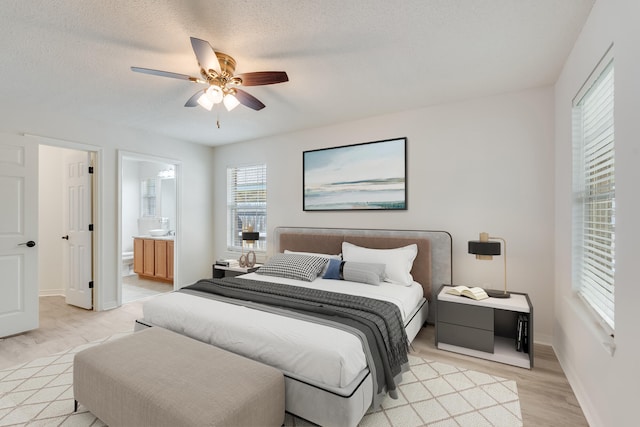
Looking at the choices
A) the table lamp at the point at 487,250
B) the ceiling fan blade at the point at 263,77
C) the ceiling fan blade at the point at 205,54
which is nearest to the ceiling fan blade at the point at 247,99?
the ceiling fan blade at the point at 263,77

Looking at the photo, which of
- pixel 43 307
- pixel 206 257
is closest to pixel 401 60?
pixel 206 257

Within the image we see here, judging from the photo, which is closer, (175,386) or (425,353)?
(175,386)

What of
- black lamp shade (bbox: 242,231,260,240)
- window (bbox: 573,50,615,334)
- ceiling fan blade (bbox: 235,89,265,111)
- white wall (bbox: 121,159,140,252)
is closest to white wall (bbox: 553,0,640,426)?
window (bbox: 573,50,615,334)

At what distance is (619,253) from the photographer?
4.96 ft

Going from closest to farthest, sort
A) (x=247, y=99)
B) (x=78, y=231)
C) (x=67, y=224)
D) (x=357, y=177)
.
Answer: (x=247, y=99), (x=357, y=177), (x=78, y=231), (x=67, y=224)

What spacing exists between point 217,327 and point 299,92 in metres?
2.34

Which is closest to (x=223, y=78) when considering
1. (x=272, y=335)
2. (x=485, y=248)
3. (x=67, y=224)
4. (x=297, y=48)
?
(x=297, y=48)

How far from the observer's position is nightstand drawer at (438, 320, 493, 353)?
272cm

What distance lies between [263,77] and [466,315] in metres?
2.69

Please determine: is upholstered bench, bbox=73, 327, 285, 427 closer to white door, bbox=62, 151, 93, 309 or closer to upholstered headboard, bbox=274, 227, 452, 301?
upholstered headboard, bbox=274, 227, 452, 301

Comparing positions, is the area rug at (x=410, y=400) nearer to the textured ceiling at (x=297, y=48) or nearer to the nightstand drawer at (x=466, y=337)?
the nightstand drawer at (x=466, y=337)

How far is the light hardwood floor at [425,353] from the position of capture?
2.02m

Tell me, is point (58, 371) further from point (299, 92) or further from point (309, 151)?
point (309, 151)

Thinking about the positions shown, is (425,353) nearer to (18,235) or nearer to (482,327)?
(482,327)
